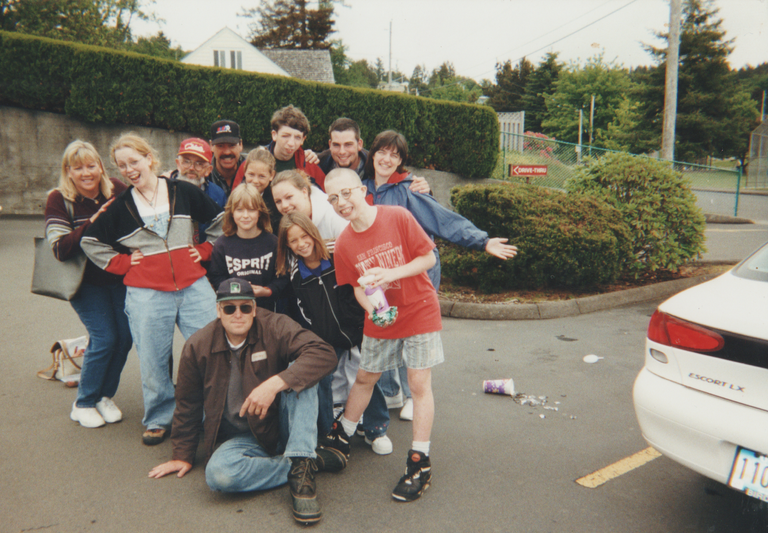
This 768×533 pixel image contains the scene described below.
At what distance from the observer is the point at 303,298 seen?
3.53m

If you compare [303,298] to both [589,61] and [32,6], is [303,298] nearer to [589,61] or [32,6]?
[32,6]

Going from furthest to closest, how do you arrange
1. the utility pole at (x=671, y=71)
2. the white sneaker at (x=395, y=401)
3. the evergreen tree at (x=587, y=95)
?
the evergreen tree at (x=587, y=95), the utility pole at (x=671, y=71), the white sneaker at (x=395, y=401)

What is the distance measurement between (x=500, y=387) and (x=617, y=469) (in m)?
1.28

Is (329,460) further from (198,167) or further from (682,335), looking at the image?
(198,167)

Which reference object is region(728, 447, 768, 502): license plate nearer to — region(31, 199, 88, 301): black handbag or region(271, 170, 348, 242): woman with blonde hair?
region(271, 170, 348, 242): woman with blonde hair

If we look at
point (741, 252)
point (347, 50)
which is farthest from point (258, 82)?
point (347, 50)

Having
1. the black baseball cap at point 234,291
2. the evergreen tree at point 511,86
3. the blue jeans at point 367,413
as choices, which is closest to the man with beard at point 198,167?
the black baseball cap at point 234,291

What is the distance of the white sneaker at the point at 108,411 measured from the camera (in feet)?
13.1

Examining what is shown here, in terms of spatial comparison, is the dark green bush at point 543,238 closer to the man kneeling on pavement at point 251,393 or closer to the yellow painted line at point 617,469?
the yellow painted line at point 617,469

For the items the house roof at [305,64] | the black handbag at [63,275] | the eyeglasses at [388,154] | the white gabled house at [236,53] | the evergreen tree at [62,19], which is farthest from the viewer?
the house roof at [305,64]

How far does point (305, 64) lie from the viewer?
1350 inches

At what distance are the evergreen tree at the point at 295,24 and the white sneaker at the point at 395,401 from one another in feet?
150

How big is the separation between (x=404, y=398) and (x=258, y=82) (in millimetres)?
12513

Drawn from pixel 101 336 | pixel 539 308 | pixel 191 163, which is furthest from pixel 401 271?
pixel 539 308
